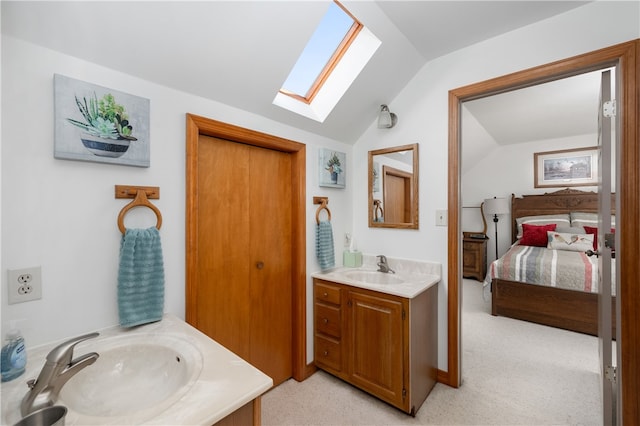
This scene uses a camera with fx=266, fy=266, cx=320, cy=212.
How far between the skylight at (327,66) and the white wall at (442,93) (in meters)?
0.54

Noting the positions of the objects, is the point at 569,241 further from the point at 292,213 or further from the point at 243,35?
the point at 243,35

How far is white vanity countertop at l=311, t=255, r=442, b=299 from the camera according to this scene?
1778 mm

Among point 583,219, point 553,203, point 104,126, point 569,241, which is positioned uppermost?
point 104,126

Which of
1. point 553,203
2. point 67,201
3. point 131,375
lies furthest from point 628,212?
point 553,203

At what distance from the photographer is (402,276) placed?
7.11 feet

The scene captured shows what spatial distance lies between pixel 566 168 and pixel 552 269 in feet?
8.21

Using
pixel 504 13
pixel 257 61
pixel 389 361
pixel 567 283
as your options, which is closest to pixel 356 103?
pixel 257 61

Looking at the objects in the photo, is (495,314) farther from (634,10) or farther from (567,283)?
(634,10)

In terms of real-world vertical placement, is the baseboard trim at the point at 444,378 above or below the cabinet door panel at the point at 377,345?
below

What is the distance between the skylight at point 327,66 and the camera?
1.84 meters

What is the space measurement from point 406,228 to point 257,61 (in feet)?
5.46

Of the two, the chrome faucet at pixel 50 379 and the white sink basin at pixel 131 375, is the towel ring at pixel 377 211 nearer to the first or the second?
the white sink basin at pixel 131 375

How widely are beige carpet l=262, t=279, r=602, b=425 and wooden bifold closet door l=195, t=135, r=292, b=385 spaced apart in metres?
0.33

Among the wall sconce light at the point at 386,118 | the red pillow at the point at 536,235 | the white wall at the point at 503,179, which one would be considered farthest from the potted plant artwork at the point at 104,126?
the red pillow at the point at 536,235
